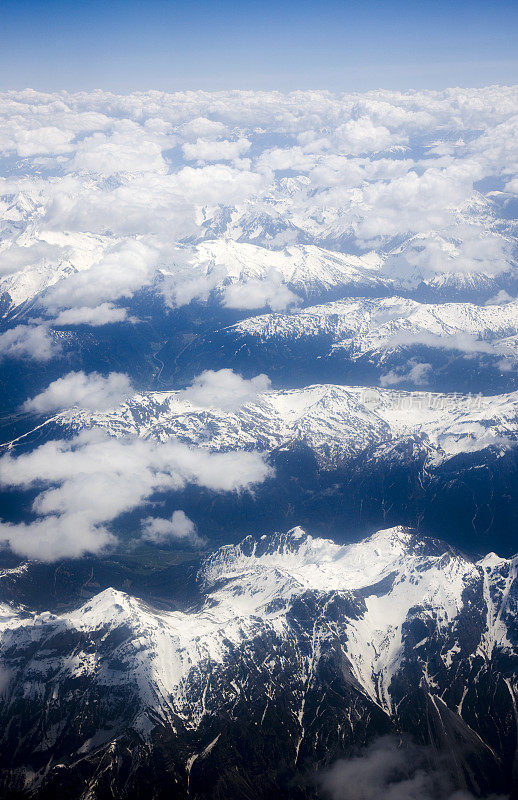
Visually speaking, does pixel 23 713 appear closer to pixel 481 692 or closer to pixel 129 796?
pixel 129 796

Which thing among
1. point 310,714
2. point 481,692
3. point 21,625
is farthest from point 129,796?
point 481,692

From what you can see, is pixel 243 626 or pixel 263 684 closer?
pixel 263 684

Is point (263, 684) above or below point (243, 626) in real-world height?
below

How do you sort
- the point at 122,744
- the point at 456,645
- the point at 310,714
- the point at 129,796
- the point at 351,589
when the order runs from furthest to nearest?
the point at 351,589
the point at 456,645
the point at 310,714
the point at 122,744
the point at 129,796

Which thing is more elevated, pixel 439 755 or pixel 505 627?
pixel 505 627

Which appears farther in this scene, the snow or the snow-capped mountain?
the snow

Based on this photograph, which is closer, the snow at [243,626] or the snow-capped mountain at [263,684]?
the snow-capped mountain at [263,684]

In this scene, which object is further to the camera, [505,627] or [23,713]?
[505,627]

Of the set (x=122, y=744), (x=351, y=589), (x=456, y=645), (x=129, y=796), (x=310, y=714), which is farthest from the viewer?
(x=351, y=589)
